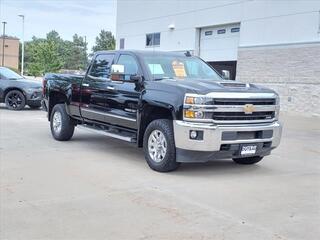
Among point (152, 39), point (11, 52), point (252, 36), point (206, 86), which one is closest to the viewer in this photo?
point (206, 86)

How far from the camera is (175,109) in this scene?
7293mm

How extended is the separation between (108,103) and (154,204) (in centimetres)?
348

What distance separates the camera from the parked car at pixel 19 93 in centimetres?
1764

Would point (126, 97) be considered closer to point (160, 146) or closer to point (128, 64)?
point (128, 64)

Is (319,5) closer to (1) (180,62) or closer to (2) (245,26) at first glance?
(2) (245,26)

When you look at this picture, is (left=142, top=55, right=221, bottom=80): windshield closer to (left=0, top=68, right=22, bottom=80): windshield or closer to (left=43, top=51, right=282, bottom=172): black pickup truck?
(left=43, top=51, right=282, bottom=172): black pickup truck

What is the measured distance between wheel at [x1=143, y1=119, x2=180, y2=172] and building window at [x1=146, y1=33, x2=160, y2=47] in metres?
26.3

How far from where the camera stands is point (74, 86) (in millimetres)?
10023

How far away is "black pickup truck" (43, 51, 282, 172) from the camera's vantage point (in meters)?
7.17

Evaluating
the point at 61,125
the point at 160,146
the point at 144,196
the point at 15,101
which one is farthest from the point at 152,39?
the point at 144,196

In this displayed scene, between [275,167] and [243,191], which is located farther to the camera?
[275,167]

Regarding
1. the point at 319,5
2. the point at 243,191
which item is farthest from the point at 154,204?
the point at 319,5

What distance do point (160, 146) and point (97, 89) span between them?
7.24 feet

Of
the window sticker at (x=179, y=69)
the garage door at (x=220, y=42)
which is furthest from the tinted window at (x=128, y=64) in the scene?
the garage door at (x=220, y=42)
